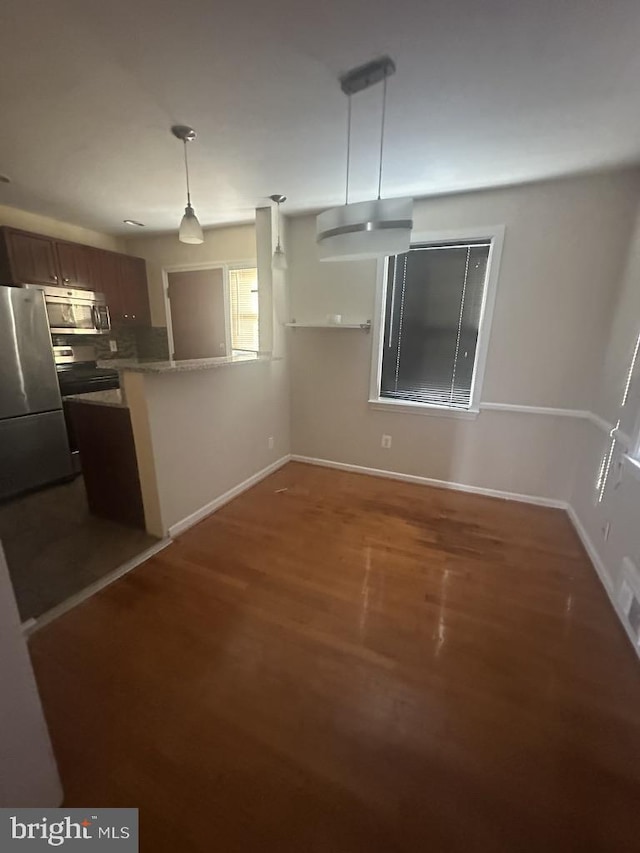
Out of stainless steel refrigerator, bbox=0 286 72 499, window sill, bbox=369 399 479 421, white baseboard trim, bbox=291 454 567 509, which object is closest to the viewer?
stainless steel refrigerator, bbox=0 286 72 499

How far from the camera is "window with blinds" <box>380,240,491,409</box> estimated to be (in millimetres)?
2854

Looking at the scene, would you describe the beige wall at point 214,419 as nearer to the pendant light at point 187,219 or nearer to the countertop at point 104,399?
the countertop at point 104,399

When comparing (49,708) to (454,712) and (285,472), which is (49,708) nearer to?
(454,712)

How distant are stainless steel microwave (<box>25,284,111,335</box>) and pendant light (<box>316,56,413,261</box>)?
120 inches

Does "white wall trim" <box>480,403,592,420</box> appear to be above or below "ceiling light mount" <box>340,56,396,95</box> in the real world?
below

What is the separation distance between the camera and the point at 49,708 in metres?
1.30

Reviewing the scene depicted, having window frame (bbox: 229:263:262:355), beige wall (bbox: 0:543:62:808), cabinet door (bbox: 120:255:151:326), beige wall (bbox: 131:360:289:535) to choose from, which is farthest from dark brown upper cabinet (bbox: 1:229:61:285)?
beige wall (bbox: 0:543:62:808)

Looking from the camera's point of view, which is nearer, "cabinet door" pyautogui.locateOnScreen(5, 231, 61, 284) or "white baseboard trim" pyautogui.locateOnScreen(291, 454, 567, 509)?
"white baseboard trim" pyautogui.locateOnScreen(291, 454, 567, 509)

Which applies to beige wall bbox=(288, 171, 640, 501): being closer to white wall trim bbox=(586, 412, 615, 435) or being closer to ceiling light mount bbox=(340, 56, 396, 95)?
white wall trim bbox=(586, 412, 615, 435)

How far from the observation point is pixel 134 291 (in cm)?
419

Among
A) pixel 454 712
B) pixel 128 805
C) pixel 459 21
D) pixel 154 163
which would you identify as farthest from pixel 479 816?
pixel 154 163

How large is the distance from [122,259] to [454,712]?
5.04 meters

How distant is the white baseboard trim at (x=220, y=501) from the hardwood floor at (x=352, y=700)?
5.6 inches

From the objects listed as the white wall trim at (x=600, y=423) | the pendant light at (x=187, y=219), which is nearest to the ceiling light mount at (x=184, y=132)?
the pendant light at (x=187, y=219)
